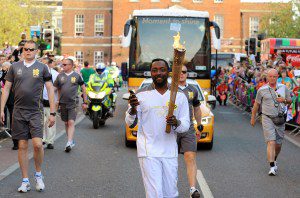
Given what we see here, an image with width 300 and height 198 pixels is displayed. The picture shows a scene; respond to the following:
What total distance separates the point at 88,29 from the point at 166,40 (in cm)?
6291

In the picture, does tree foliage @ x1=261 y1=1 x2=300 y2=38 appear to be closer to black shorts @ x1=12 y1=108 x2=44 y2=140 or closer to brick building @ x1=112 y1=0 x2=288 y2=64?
brick building @ x1=112 y1=0 x2=288 y2=64

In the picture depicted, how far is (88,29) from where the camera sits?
3246 inches

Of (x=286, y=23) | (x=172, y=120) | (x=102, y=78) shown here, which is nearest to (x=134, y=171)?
(x=172, y=120)

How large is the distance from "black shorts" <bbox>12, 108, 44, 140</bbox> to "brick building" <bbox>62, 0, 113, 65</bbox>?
Result: 7274 cm

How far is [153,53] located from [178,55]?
14.4 metres

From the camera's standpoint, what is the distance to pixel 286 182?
33.1 feet

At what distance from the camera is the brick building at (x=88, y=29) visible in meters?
81.7

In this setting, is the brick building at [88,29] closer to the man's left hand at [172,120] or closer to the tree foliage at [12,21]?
the tree foliage at [12,21]

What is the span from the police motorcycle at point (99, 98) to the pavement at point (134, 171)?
53.5 inches

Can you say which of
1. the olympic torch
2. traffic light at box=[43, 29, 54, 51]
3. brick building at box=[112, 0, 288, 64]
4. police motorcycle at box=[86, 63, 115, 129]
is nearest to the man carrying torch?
the olympic torch

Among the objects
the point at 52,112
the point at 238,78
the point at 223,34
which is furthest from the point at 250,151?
the point at 223,34

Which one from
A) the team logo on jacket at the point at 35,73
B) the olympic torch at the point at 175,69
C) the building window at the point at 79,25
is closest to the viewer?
the olympic torch at the point at 175,69

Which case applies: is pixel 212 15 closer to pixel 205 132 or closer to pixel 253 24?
pixel 253 24

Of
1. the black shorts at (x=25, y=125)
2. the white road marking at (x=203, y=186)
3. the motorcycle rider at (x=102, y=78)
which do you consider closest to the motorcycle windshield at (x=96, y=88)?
the motorcycle rider at (x=102, y=78)
